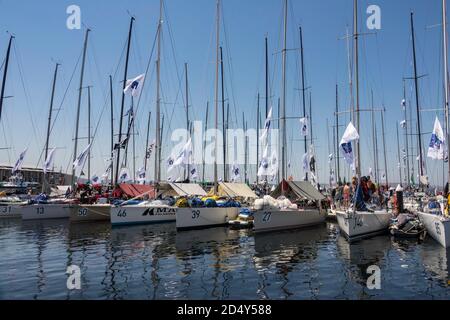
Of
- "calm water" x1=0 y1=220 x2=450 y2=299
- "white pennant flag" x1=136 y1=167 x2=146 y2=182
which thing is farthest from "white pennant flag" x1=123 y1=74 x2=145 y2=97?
"white pennant flag" x1=136 y1=167 x2=146 y2=182

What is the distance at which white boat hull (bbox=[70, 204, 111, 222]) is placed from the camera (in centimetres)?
3139

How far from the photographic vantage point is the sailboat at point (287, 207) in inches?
960

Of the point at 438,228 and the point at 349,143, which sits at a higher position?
the point at 349,143

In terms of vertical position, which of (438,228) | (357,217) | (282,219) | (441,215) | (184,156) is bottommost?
(282,219)

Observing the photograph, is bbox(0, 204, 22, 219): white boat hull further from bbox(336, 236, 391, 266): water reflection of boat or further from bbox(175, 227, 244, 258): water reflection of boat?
bbox(336, 236, 391, 266): water reflection of boat

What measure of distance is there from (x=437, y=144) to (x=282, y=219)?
407 inches

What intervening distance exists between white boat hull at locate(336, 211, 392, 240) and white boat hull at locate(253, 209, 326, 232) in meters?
3.77

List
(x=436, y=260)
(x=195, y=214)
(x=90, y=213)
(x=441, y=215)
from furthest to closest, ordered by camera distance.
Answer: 1. (x=90, y=213)
2. (x=195, y=214)
3. (x=441, y=215)
4. (x=436, y=260)

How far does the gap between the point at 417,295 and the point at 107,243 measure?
15314 millimetres

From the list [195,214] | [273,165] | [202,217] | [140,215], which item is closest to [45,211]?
[140,215]

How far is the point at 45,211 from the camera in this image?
113ft

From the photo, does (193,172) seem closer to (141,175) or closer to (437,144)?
(141,175)

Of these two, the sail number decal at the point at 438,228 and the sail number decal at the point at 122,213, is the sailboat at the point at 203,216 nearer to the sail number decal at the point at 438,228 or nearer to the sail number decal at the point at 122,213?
the sail number decal at the point at 122,213

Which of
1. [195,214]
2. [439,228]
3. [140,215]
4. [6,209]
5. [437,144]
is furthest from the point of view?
[6,209]
